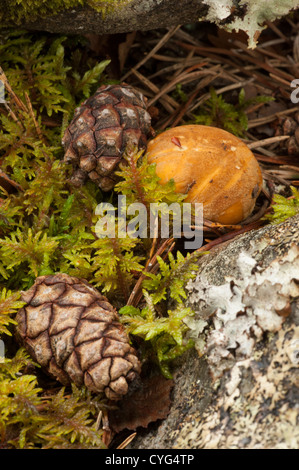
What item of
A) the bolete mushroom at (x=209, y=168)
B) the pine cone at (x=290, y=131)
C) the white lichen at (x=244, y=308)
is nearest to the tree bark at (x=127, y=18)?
the bolete mushroom at (x=209, y=168)

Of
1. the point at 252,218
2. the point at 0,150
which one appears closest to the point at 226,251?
the point at 252,218

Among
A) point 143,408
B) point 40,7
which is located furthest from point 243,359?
point 40,7

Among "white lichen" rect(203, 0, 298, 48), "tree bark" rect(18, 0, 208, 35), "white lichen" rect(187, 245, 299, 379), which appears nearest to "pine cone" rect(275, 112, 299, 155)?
"white lichen" rect(203, 0, 298, 48)

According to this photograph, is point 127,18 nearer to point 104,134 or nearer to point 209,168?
point 104,134

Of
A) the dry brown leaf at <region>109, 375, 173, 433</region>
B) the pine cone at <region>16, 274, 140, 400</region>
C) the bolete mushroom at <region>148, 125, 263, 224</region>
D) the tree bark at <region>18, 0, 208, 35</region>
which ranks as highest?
the tree bark at <region>18, 0, 208, 35</region>

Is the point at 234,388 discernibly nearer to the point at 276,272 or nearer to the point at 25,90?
the point at 276,272

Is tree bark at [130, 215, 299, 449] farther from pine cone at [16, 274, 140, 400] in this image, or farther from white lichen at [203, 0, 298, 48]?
white lichen at [203, 0, 298, 48]
